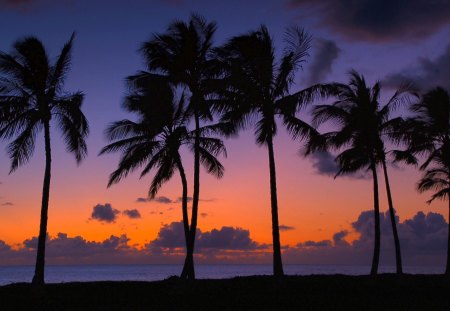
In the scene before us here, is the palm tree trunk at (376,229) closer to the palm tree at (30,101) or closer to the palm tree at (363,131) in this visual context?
the palm tree at (363,131)

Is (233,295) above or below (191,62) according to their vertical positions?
below

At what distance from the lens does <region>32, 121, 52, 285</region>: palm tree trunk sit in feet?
73.2

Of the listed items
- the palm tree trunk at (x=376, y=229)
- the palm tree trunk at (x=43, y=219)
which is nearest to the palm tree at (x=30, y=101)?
the palm tree trunk at (x=43, y=219)

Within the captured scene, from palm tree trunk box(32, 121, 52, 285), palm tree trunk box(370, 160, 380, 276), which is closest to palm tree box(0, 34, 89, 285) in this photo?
palm tree trunk box(32, 121, 52, 285)

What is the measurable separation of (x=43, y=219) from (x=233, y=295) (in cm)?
854

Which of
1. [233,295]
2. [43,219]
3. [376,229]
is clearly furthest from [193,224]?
[376,229]

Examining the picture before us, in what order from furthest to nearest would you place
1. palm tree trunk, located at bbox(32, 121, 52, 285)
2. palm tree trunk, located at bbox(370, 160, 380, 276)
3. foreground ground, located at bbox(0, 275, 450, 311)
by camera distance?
palm tree trunk, located at bbox(370, 160, 380, 276), palm tree trunk, located at bbox(32, 121, 52, 285), foreground ground, located at bbox(0, 275, 450, 311)

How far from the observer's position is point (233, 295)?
23.2 meters

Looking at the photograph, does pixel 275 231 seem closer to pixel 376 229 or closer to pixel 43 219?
pixel 376 229

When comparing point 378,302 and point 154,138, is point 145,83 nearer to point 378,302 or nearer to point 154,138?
point 154,138

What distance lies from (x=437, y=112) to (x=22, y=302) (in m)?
25.0

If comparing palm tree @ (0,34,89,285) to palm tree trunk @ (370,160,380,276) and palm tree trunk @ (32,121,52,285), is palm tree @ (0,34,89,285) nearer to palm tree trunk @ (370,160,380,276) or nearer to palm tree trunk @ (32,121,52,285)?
palm tree trunk @ (32,121,52,285)

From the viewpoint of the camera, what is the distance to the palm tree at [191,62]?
1009 inches

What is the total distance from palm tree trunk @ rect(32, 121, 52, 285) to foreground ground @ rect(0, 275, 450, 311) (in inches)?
25.3
